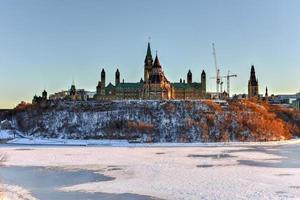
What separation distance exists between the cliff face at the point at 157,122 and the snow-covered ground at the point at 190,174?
2989cm

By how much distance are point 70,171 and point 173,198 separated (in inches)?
576

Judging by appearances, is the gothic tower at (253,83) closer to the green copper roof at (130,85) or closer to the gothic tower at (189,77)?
the gothic tower at (189,77)

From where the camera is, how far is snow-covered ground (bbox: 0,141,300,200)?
29172 millimetres

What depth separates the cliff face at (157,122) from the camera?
82.2 m

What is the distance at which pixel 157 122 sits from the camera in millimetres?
87812

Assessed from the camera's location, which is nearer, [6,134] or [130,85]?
[6,134]

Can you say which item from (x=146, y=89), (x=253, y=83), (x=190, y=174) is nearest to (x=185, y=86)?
(x=146, y=89)

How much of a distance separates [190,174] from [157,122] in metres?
51.1

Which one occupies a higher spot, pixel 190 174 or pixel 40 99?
pixel 40 99

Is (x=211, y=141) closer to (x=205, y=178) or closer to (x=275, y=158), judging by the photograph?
(x=275, y=158)

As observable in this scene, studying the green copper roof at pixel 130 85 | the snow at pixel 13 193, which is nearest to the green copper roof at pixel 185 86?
the green copper roof at pixel 130 85

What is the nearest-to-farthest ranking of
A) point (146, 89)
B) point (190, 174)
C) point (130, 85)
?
point (190, 174)
point (146, 89)
point (130, 85)

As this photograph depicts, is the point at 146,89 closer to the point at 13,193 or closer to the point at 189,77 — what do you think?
the point at 189,77

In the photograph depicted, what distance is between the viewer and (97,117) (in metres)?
92.2
